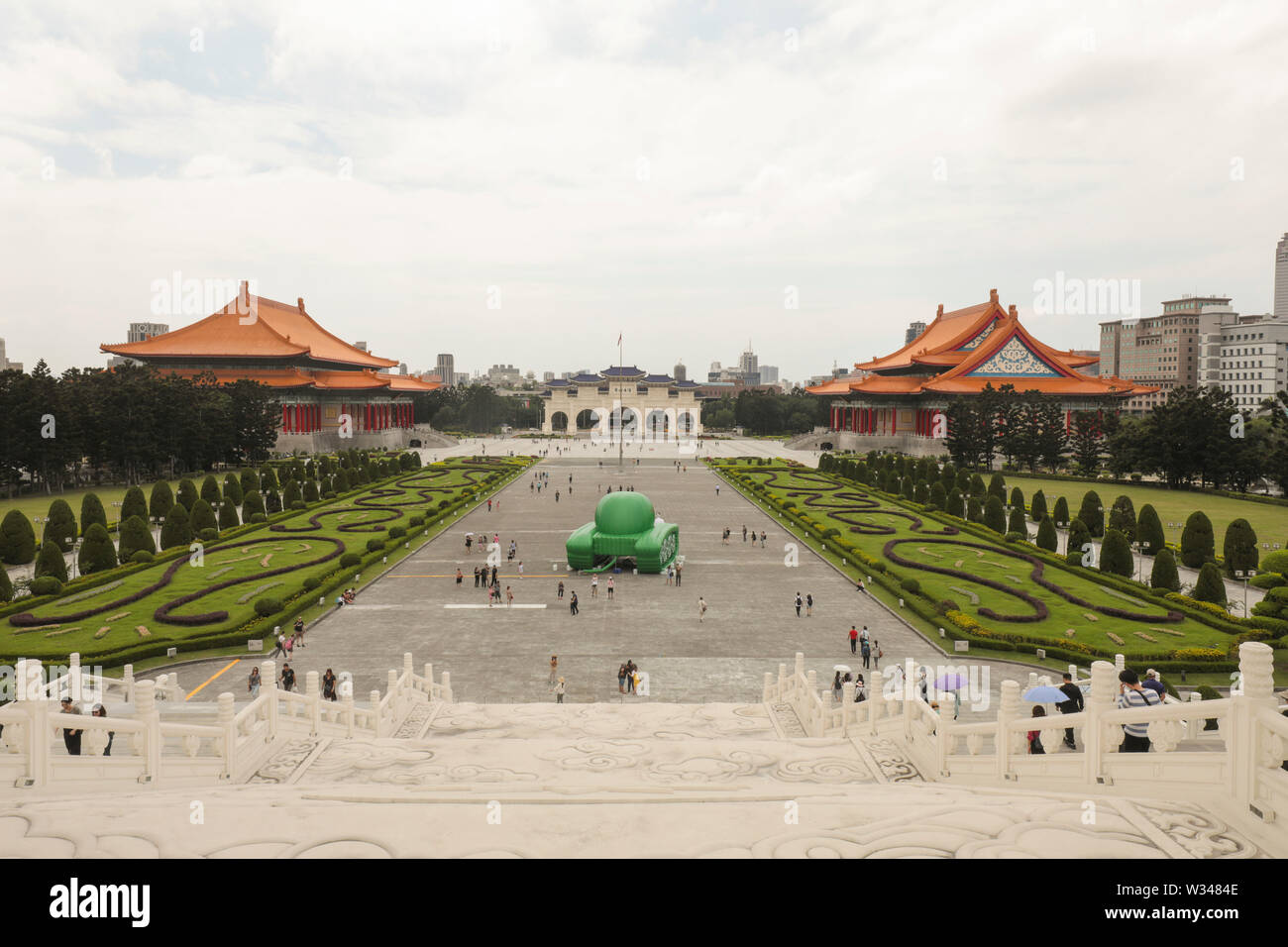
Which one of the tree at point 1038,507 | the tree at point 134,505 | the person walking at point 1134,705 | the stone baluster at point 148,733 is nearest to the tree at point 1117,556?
the tree at point 1038,507

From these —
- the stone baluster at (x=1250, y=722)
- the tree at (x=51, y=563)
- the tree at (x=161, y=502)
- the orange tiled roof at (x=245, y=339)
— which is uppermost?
the orange tiled roof at (x=245, y=339)

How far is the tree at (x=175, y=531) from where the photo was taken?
3894 centimetres

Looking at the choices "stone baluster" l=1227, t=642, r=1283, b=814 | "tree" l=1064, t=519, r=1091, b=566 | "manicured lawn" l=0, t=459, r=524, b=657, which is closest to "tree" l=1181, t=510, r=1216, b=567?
"tree" l=1064, t=519, r=1091, b=566

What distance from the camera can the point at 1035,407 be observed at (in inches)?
2948

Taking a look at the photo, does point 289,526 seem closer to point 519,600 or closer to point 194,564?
point 194,564

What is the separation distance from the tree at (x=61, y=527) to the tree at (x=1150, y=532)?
46996mm

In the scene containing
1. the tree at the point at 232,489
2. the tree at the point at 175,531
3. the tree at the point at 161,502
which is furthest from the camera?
the tree at the point at 232,489

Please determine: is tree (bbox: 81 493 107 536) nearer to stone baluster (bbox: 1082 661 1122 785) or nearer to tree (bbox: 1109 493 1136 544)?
stone baluster (bbox: 1082 661 1122 785)

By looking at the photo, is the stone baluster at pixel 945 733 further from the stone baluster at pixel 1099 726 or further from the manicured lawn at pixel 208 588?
the manicured lawn at pixel 208 588

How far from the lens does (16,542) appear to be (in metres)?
35.8

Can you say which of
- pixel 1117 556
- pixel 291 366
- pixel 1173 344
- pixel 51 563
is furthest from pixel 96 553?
pixel 1173 344

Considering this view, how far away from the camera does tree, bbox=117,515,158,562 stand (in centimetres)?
3622

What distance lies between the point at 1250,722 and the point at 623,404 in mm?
152309

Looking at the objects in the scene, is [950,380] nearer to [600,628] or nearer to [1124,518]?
[1124,518]
